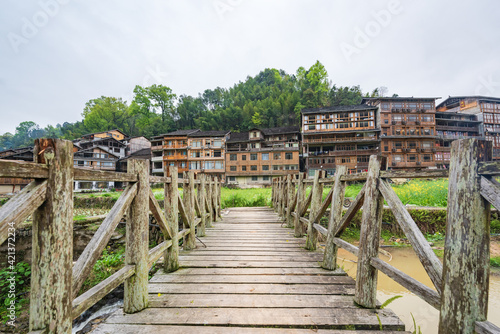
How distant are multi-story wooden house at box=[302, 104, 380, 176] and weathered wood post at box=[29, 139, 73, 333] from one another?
3330cm

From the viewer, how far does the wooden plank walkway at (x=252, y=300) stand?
7.47ft

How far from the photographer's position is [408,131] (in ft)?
112

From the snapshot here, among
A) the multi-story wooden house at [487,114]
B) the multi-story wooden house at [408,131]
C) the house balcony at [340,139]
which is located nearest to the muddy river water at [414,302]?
the house balcony at [340,139]

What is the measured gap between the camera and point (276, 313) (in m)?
2.48

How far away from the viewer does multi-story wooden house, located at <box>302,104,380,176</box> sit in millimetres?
33062

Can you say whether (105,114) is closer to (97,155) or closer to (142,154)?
(142,154)

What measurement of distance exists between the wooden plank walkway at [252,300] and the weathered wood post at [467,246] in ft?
3.12

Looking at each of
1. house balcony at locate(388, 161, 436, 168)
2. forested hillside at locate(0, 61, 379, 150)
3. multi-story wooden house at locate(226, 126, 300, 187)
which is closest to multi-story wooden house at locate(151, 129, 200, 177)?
multi-story wooden house at locate(226, 126, 300, 187)

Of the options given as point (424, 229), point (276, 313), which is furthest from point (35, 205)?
point (424, 229)

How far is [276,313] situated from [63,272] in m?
2.11

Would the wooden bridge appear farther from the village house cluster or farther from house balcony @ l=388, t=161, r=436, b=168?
house balcony @ l=388, t=161, r=436, b=168

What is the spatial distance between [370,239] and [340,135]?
35295mm

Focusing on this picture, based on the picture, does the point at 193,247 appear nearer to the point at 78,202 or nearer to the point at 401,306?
the point at 401,306

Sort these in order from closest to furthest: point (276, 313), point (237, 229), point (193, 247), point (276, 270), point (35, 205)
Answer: point (35, 205)
point (276, 313)
point (276, 270)
point (193, 247)
point (237, 229)
